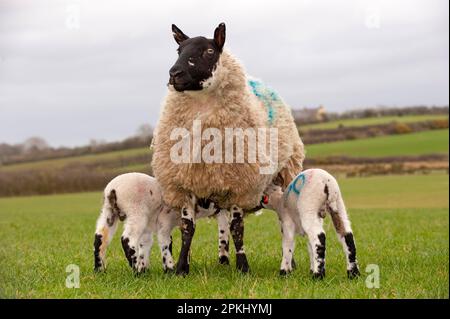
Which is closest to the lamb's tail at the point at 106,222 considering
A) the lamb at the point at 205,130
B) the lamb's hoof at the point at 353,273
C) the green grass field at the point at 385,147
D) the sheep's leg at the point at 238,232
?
the lamb at the point at 205,130

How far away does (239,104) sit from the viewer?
8031mm

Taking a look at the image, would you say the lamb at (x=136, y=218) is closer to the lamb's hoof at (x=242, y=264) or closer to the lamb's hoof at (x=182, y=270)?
the lamb's hoof at (x=182, y=270)

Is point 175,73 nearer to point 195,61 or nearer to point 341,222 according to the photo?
point 195,61

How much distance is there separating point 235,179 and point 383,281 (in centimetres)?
223

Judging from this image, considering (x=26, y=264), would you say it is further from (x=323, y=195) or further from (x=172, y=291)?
(x=323, y=195)

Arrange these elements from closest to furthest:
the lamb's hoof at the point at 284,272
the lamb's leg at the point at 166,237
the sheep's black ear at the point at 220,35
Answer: the sheep's black ear at the point at 220,35, the lamb's hoof at the point at 284,272, the lamb's leg at the point at 166,237

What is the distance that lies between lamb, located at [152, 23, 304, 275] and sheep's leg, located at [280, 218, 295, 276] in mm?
513

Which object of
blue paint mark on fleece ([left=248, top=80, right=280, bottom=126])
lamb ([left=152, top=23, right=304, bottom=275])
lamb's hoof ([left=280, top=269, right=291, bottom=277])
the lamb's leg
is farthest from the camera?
blue paint mark on fleece ([left=248, top=80, right=280, bottom=126])

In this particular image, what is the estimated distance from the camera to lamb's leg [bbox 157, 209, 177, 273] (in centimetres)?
844

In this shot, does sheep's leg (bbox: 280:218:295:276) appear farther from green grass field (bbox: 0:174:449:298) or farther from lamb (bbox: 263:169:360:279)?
green grass field (bbox: 0:174:449:298)

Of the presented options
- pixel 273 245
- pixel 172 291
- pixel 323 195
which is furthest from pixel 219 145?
pixel 273 245

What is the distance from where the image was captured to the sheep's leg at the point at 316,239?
775 cm

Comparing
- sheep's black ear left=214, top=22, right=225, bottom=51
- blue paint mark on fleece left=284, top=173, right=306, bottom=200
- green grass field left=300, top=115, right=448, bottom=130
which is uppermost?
sheep's black ear left=214, top=22, right=225, bottom=51

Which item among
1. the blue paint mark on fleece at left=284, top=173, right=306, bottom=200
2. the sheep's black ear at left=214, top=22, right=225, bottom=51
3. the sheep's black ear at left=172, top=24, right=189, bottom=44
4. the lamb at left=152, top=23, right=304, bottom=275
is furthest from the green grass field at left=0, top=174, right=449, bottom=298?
the sheep's black ear at left=172, top=24, right=189, bottom=44
